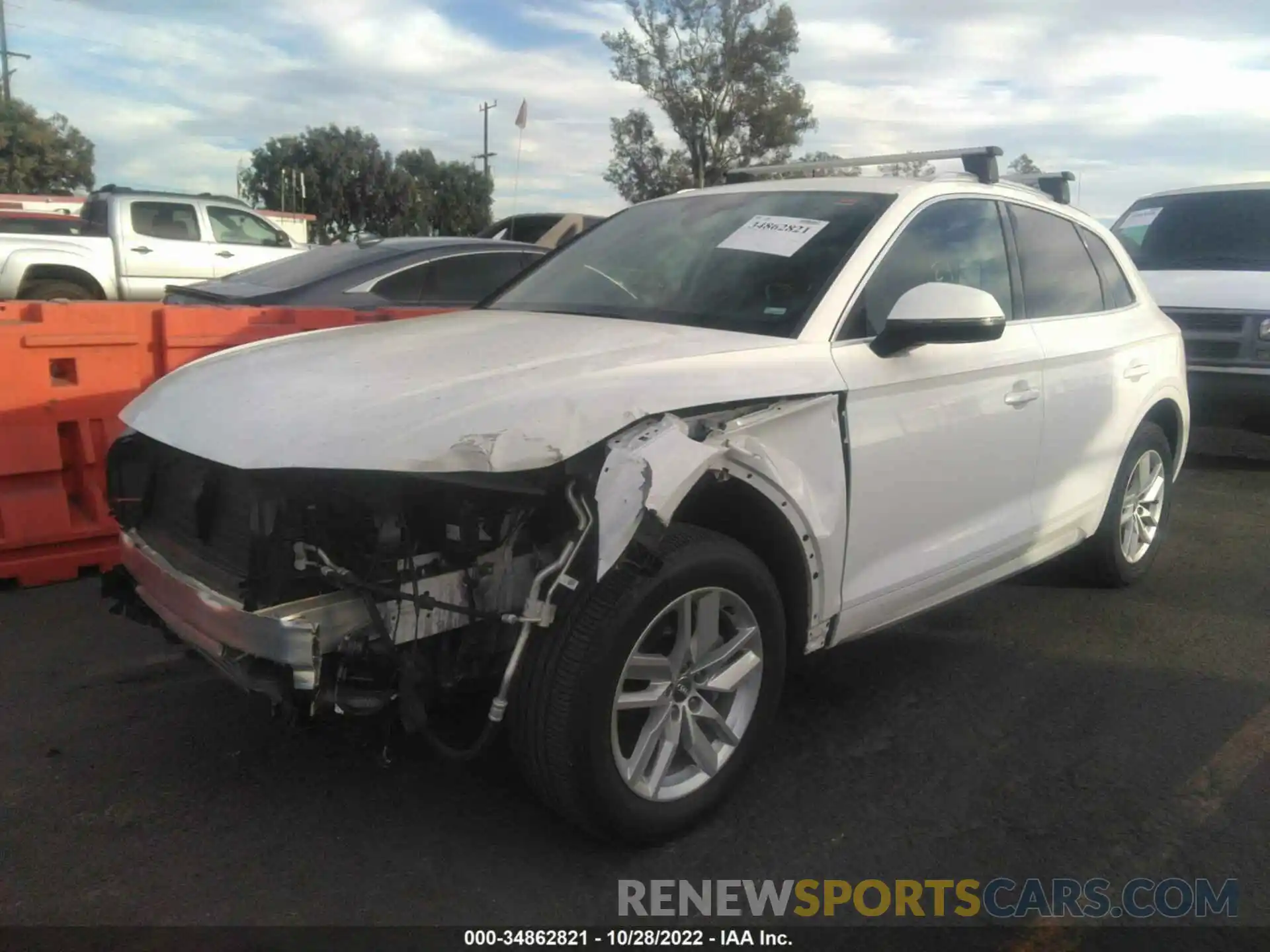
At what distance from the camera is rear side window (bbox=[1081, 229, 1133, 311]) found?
4660mm

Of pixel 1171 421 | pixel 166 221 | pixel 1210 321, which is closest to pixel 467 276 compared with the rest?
pixel 1171 421

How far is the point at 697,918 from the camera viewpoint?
2594mm

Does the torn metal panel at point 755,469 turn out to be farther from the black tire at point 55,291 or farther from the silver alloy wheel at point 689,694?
the black tire at point 55,291

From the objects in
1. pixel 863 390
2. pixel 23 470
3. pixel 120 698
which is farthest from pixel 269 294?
pixel 863 390

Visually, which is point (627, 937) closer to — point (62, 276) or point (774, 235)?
point (774, 235)

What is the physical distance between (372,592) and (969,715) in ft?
7.26

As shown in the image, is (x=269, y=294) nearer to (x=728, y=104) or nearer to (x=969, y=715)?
(x=969, y=715)

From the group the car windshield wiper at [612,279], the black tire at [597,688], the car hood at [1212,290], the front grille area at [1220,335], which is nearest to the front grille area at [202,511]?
the black tire at [597,688]

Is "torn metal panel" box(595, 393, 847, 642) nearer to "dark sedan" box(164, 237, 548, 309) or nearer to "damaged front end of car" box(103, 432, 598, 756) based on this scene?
"damaged front end of car" box(103, 432, 598, 756)

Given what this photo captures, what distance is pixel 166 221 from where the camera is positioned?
46.2ft

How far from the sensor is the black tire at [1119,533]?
474 cm

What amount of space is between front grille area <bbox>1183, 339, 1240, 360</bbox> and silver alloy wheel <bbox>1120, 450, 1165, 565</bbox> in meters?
2.94

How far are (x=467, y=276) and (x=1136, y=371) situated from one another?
4591mm

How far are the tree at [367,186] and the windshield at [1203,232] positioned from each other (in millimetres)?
49939
